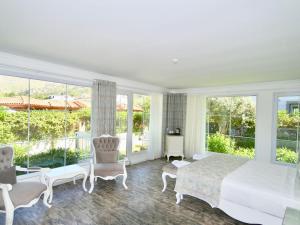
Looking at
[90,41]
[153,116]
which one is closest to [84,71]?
[90,41]

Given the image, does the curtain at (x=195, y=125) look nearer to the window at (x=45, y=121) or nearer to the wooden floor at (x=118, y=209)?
the wooden floor at (x=118, y=209)

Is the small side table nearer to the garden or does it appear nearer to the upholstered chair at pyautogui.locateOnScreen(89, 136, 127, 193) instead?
the upholstered chair at pyautogui.locateOnScreen(89, 136, 127, 193)

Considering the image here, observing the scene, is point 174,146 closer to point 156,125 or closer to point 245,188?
point 156,125

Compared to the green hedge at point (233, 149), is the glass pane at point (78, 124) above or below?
above

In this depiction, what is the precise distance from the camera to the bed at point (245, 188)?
2.23 m

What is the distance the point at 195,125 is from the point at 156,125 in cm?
134

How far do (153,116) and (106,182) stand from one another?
2.90 metres

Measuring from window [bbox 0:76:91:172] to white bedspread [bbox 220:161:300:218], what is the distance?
11.3 ft

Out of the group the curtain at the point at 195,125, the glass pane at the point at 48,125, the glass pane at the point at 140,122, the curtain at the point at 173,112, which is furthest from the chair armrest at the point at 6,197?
the curtain at the point at 195,125

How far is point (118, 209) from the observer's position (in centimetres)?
289

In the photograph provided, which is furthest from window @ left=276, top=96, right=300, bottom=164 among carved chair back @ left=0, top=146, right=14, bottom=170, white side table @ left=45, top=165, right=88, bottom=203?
carved chair back @ left=0, top=146, right=14, bottom=170

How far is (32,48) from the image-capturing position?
284 centimetres

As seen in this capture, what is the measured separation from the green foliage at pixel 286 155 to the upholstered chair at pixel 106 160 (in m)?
4.12

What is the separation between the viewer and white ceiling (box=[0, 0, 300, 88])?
5.46ft
